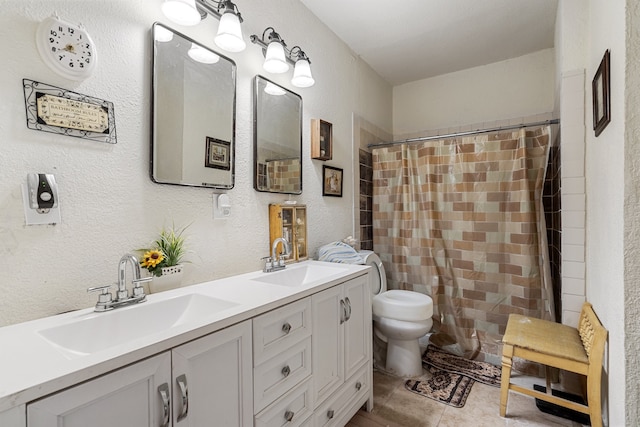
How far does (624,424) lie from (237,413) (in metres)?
1.26

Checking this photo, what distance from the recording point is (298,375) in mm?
1137

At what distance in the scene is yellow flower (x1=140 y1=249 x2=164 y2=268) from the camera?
110 centimetres

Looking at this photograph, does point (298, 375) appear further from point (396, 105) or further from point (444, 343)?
point (396, 105)

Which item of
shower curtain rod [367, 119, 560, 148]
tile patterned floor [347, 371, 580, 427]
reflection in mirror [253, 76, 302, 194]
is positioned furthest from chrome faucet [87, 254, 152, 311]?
shower curtain rod [367, 119, 560, 148]

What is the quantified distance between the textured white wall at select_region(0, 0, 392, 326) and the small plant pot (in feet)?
0.29

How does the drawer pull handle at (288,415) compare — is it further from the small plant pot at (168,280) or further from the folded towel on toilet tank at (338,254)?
the folded towel on toilet tank at (338,254)

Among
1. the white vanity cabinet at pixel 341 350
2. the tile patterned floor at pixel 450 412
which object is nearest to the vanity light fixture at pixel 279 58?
the white vanity cabinet at pixel 341 350

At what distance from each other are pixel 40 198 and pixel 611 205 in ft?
6.45

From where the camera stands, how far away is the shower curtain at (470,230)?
6.79 ft

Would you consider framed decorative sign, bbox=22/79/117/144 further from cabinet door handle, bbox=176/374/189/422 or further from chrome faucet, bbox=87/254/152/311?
cabinet door handle, bbox=176/374/189/422

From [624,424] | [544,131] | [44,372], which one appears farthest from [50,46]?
[544,131]

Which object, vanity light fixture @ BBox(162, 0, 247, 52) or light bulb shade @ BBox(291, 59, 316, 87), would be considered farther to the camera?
light bulb shade @ BBox(291, 59, 316, 87)

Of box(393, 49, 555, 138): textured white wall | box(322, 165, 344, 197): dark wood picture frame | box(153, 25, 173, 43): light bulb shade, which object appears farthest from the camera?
box(393, 49, 555, 138): textured white wall

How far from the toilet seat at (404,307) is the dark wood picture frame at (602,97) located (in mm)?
1294
